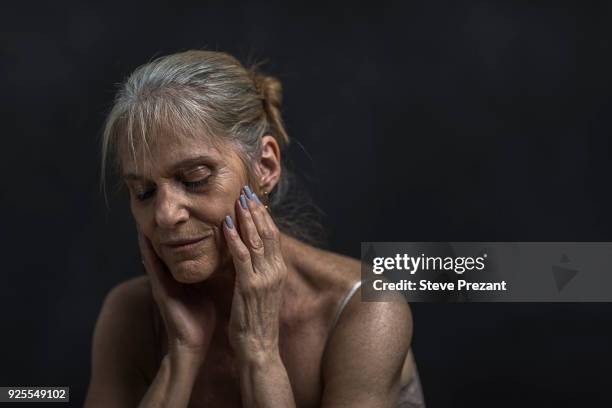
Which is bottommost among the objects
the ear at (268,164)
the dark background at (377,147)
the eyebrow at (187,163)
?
the eyebrow at (187,163)

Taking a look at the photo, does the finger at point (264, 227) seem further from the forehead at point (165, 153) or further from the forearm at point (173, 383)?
the forearm at point (173, 383)

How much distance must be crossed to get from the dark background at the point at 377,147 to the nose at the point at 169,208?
1.60m

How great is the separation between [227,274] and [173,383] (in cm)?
40

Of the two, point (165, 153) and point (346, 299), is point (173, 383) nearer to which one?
point (346, 299)

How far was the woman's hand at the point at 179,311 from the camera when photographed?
3.60m

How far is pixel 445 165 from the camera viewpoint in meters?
4.94

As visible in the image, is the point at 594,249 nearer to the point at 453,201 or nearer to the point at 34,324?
the point at 453,201

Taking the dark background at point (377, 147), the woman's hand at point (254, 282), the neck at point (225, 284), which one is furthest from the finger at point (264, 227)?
the dark background at point (377, 147)

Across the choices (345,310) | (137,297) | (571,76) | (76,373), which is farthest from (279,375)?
(571,76)

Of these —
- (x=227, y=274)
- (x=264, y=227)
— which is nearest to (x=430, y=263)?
(x=227, y=274)

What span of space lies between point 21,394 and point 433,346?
170cm

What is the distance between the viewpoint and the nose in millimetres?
3402
